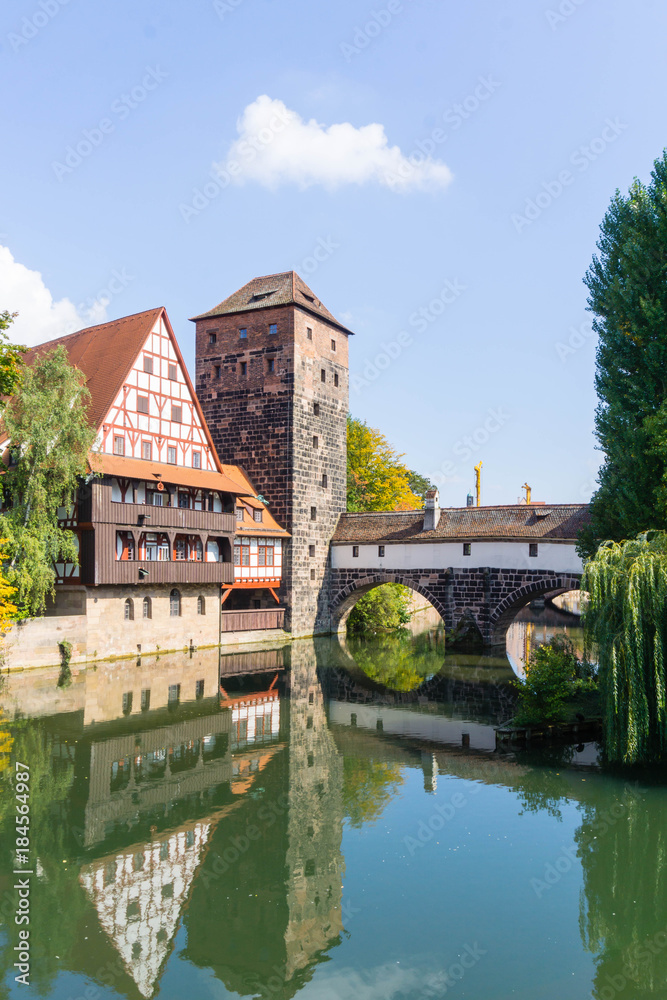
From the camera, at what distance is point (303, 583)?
3697 cm

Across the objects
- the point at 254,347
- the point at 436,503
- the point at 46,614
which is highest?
the point at 254,347

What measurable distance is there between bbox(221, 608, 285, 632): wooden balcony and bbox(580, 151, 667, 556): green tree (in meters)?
17.6

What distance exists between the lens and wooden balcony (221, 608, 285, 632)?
32.7 metres

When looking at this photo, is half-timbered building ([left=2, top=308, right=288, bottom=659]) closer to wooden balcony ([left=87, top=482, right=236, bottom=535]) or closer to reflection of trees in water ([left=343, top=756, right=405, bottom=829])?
wooden balcony ([left=87, top=482, right=236, bottom=535])

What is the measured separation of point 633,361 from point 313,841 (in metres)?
13.8

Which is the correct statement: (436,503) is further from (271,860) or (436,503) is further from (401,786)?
(271,860)

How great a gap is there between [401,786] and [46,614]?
1672 cm

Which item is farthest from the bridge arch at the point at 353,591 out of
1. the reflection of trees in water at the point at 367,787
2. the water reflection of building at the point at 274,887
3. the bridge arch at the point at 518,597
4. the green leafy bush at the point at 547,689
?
the water reflection of building at the point at 274,887

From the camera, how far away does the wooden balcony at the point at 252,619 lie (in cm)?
3272

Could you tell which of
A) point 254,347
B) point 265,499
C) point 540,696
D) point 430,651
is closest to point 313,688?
point 540,696

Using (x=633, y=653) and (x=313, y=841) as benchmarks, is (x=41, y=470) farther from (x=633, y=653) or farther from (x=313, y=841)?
(x=633, y=653)

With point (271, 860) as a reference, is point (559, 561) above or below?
above
